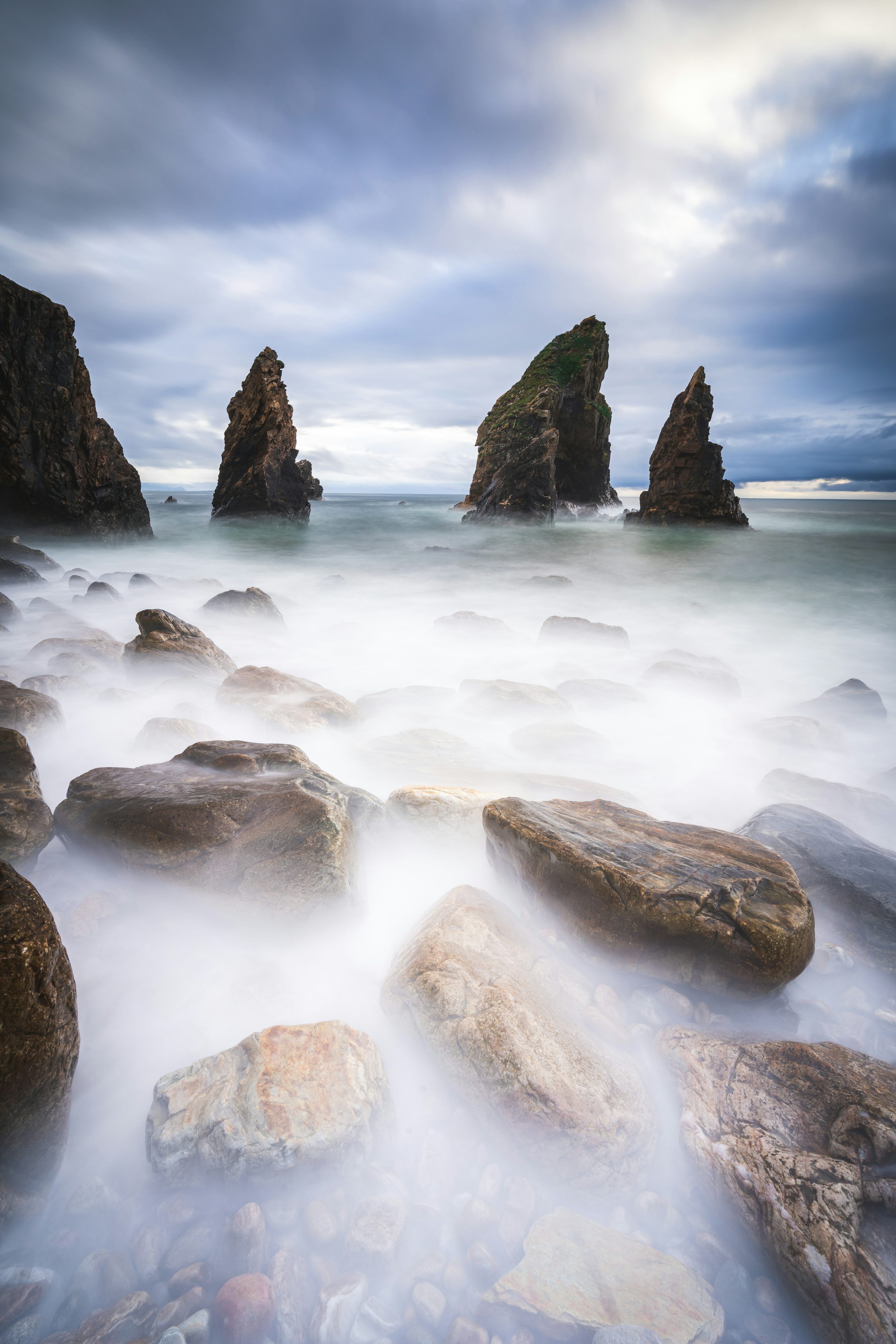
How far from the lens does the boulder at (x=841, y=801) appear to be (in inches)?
174

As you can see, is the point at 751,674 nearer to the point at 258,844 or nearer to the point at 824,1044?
the point at 824,1044

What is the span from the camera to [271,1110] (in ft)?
6.17

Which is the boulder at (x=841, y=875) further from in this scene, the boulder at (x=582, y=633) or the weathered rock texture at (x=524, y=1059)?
the boulder at (x=582, y=633)

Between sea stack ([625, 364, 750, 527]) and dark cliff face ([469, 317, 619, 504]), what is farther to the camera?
dark cliff face ([469, 317, 619, 504])

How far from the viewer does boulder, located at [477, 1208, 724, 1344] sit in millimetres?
1595

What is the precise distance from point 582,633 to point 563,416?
1436 inches

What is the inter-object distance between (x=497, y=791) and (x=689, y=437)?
3996cm

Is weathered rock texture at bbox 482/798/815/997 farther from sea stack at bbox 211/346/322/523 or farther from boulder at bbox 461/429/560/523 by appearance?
sea stack at bbox 211/346/322/523

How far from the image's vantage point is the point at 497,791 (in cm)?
421

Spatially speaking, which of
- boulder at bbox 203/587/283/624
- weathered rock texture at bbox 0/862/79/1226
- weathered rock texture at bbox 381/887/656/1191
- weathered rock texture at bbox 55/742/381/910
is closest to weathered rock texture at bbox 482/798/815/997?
weathered rock texture at bbox 381/887/656/1191

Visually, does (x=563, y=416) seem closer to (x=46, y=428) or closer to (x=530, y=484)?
(x=530, y=484)

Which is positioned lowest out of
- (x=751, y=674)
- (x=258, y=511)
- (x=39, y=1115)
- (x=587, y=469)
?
(x=751, y=674)

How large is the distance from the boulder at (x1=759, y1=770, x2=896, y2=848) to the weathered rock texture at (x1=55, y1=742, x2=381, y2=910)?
383 cm

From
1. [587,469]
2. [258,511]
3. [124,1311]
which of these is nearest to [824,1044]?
[124,1311]
